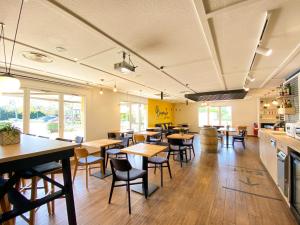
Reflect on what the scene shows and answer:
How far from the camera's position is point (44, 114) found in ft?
14.9

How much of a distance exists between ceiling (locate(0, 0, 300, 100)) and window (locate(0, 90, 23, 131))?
0.98m

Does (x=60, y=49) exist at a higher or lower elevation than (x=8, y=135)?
higher

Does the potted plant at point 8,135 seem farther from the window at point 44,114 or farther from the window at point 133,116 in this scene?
the window at point 133,116

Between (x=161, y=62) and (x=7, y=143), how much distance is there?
8.85ft

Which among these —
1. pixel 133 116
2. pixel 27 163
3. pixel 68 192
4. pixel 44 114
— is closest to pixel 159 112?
pixel 133 116

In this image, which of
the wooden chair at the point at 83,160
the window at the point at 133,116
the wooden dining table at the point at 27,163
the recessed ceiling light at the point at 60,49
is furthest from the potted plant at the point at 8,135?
the window at the point at 133,116

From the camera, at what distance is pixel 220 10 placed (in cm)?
159

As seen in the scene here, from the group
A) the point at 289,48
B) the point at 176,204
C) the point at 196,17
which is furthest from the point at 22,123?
the point at 289,48

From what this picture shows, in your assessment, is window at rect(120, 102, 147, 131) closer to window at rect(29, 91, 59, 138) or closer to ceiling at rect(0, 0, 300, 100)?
window at rect(29, 91, 59, 138)

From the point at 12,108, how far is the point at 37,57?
79.5 inches

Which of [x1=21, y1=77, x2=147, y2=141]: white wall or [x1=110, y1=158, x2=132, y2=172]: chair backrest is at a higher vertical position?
[x1=21, y1=77, x2=147, y2=141]: white wall

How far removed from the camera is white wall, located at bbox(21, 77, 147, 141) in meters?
5.20

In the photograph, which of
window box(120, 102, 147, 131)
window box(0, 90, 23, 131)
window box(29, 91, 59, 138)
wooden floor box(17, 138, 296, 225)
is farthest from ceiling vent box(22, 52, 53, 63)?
window box(120, 102, 147, 131)

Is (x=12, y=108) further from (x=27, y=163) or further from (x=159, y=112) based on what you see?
(x=159, y=112)
